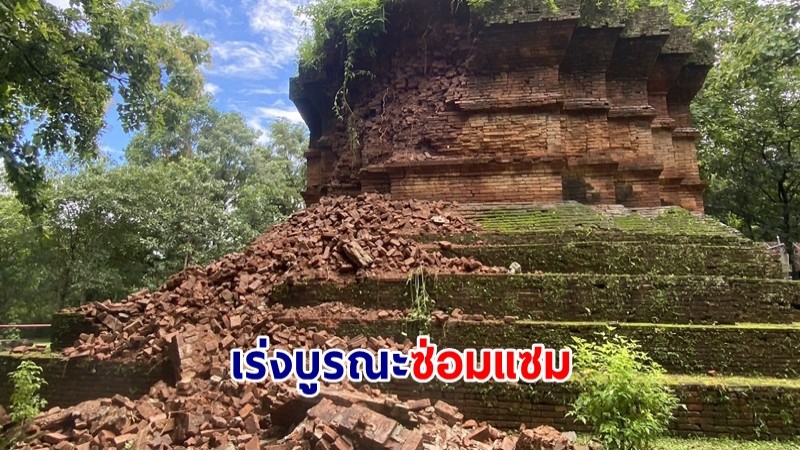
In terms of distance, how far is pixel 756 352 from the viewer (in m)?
4.54

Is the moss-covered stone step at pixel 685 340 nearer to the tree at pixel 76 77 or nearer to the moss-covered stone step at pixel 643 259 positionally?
the moss-covered stone step at pixel 643 259

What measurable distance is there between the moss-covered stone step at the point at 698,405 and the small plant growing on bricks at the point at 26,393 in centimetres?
441

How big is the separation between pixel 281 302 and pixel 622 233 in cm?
425

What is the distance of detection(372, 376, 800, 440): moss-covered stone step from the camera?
13.7 feet

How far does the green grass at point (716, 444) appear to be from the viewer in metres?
3.97

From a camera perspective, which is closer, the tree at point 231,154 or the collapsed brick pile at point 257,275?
the collapsed brick pile at point 257,275

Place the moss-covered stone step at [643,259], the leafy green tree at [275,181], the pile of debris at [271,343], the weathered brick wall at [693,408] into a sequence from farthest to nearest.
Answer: the leafy green tree at [275,181] < the moss-covered stone step at [643,259] < the weathered brick wall at [693,408] < the pile of debris at [271,343]

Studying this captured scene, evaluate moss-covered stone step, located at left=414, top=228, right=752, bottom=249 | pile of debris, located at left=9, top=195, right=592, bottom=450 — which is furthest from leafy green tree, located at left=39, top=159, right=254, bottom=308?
moss-covered stone step, located at left=414, top=228, right=752, bottom=249

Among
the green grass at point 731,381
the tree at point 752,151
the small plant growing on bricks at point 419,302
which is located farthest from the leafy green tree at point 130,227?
the tree at point 752,151

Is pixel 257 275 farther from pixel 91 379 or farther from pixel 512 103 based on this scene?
pixel 512 103

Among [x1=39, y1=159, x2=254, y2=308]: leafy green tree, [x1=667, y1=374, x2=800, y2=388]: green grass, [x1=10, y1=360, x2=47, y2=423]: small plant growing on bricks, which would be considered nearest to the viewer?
[x1=667, y1=374, x2=800, y2=388]: green grass

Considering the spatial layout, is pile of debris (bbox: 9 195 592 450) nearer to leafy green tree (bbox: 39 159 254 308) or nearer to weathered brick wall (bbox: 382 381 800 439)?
weathered brick wall (bbox: 382 381 800 439)

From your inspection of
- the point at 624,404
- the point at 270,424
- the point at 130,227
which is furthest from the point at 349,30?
the point at 130,227

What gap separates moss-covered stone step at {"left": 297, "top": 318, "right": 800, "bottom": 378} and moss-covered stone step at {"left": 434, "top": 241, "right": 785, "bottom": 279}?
98cm
